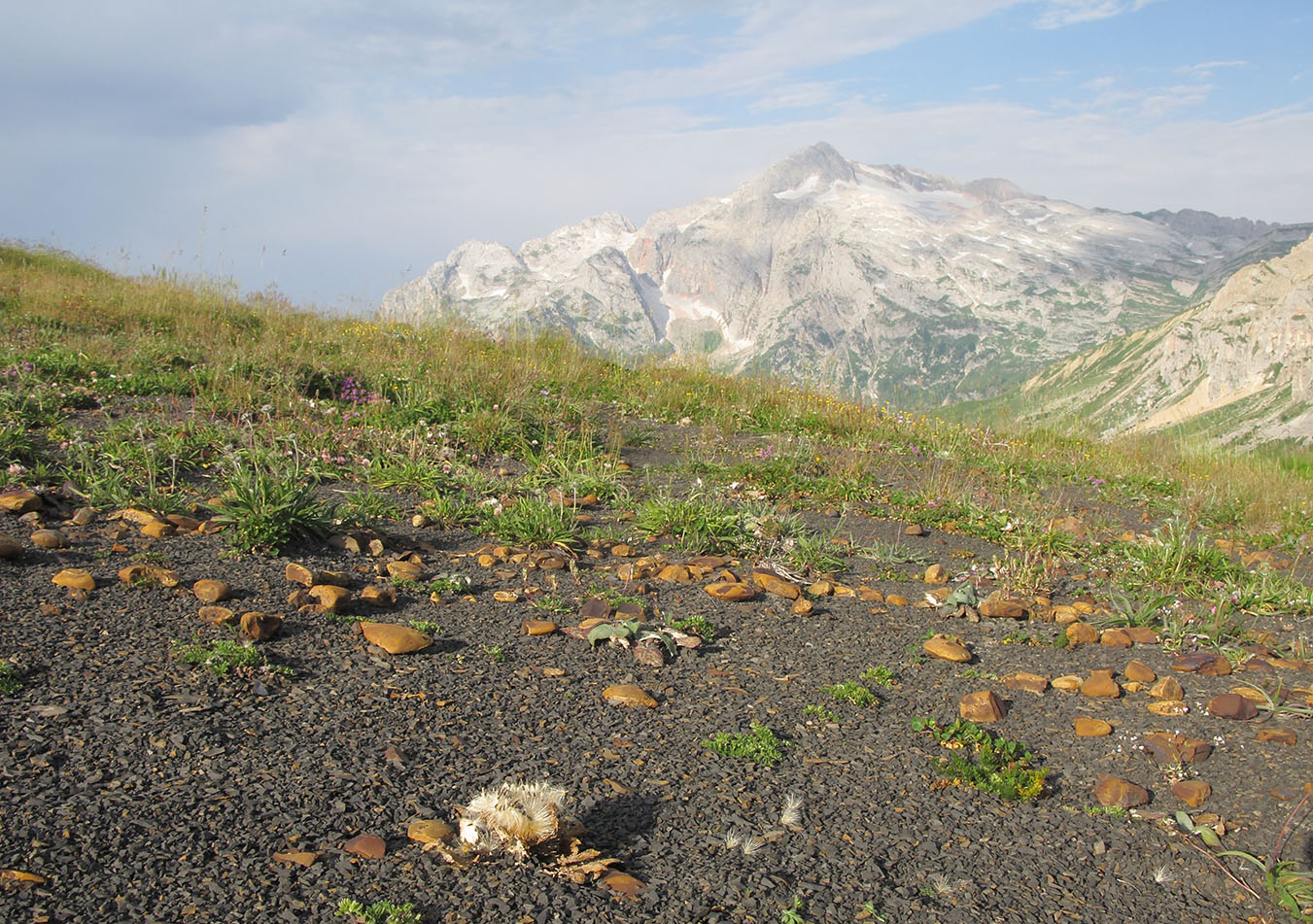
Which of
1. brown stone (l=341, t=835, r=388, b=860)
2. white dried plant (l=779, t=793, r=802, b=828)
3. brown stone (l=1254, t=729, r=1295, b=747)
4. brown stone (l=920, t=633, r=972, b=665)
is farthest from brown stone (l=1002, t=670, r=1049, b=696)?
brown stone (l=341, t=835, r=388, b=860)

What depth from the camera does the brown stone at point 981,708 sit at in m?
3.12

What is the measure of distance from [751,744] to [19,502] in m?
3.80

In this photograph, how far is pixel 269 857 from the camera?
199cm

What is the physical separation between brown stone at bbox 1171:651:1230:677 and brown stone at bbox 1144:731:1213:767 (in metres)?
0.74

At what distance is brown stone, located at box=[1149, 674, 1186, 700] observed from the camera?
10.9ft

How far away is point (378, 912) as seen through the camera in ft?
6.02

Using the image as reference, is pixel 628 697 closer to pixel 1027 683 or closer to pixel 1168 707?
pixel 1027 683

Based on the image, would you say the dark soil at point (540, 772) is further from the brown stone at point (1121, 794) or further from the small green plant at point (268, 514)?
the small green plant at point (268, 514)

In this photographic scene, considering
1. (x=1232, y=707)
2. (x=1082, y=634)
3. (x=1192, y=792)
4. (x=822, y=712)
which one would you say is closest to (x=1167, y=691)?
(x=1232, y=707)

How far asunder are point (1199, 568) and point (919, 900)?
3913 millimetres

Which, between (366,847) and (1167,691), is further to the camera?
(1167,691)

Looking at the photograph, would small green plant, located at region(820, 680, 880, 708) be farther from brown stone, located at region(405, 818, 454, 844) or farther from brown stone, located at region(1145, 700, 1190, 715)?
brown stone, located at region(405, 818, 454, 844)

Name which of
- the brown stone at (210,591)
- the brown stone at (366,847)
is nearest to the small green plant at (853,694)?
the brown stone at (366,847)

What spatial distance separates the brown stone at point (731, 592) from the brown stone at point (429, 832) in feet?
7.32
